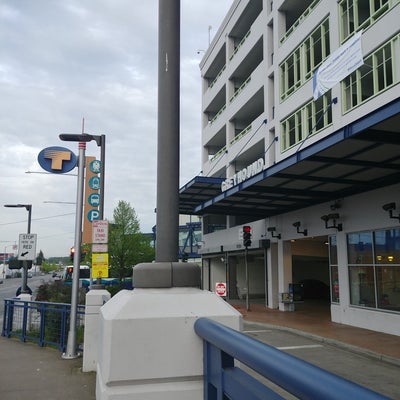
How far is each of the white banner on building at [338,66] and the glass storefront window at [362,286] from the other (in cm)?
672

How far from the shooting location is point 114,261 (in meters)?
32.9

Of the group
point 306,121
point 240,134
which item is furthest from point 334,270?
point 240,134

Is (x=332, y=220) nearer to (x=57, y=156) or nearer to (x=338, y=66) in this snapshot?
(x=338, y=66)

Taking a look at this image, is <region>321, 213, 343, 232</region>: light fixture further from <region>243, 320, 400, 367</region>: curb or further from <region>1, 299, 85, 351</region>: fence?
<region>1, 299, 85, 351</region>: fence

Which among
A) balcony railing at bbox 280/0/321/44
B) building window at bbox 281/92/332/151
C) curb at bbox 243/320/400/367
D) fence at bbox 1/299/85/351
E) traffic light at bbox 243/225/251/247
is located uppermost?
balcony railing at bbox 280/0/321/44

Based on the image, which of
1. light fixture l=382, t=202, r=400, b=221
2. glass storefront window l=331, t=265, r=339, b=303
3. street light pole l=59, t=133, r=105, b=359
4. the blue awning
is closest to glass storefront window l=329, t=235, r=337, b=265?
glass storefront window l=331, t=265, r=339, b=303

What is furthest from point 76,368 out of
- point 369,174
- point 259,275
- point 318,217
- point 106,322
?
point 259,275

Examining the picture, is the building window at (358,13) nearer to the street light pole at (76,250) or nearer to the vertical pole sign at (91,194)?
the vertical pole sign at (91,194)

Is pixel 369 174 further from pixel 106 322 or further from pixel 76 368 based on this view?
pixel 106 322

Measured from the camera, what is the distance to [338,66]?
16.6 metres

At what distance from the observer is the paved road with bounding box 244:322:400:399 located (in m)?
8.35

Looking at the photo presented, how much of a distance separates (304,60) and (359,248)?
905 cm

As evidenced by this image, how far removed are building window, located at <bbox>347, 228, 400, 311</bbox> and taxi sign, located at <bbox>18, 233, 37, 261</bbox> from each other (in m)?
11.0

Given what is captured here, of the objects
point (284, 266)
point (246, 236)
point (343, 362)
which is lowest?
point (343, 362)
